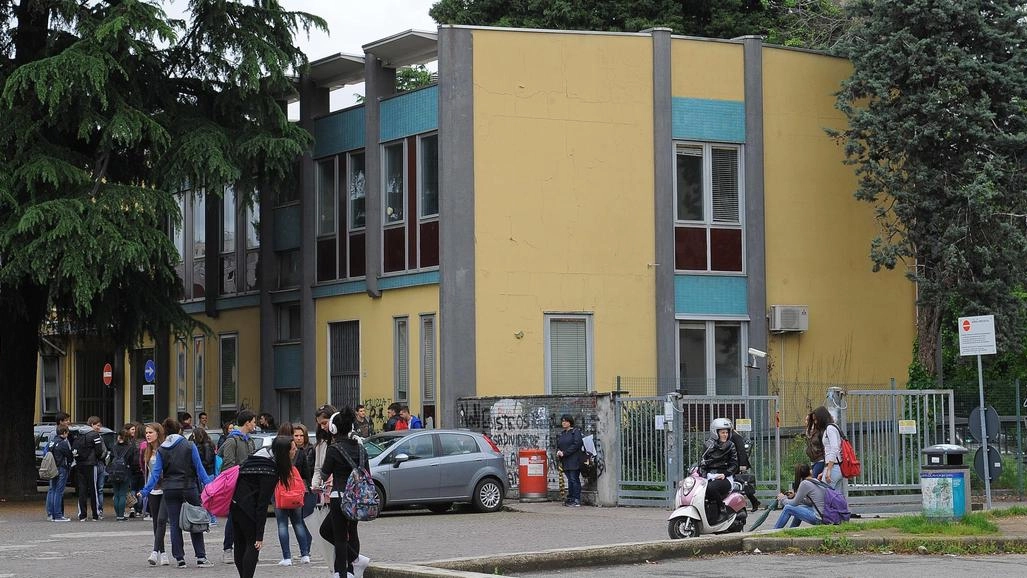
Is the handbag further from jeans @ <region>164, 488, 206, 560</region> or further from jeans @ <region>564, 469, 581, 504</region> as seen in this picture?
jeans @ <region>564, 469, 581, 504</region>

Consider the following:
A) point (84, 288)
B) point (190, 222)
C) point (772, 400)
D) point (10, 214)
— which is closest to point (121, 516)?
point (84, 288)

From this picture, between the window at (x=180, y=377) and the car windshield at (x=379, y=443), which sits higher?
the window at (x=180, y=377)

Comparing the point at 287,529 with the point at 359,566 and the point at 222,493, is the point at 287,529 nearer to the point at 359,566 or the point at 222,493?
the point at 222,493

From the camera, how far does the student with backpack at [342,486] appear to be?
14.3 metres

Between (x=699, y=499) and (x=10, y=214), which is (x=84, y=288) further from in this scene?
(x=699, y=499)

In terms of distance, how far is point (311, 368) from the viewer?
35.2 m

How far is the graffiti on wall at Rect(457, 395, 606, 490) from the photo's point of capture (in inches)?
1127

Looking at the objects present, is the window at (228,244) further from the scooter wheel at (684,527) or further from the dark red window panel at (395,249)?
the scooter wheel at (684,527)

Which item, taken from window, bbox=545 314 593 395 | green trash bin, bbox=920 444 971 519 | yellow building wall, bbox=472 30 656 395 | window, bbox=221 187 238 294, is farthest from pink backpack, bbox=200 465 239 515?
window, bbox=221 187 238 294

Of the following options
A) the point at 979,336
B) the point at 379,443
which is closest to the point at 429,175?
the point at 379,443

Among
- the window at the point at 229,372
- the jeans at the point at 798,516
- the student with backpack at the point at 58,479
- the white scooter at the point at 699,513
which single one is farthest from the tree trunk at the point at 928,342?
the student with backpack at the point at 58,479

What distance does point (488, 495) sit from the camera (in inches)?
1043

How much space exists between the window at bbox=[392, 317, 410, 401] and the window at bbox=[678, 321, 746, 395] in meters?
5.64

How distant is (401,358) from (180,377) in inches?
415
